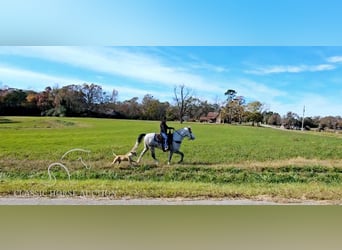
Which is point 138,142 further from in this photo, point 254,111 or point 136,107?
point 254,111

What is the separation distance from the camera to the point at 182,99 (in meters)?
4.98

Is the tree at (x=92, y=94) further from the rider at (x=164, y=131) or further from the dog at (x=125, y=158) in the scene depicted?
the rider at (x=164, y=131)

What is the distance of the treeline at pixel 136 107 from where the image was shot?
494cm

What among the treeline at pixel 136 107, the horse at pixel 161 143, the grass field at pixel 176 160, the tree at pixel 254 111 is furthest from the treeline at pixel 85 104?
the tree at pixel 254 111

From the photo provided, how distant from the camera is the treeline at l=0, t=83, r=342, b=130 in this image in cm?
494

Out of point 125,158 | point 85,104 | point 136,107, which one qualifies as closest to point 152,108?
point 136,107

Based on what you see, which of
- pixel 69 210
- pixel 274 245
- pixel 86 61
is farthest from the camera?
pixel 86 61

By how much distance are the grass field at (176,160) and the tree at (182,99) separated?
0.67 feet

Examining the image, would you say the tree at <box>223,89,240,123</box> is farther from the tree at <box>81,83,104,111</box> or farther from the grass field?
the tree at <box>81,83,104,111</box>

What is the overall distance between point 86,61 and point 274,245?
3.12m
